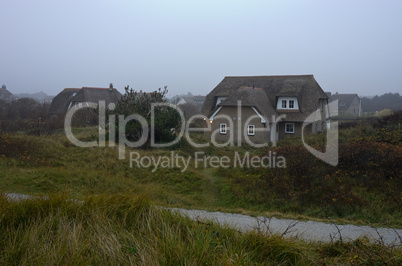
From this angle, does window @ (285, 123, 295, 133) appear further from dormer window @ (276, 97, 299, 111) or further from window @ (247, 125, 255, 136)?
window @ (247, 125, 255, 136)

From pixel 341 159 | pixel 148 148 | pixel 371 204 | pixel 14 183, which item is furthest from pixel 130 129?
pixel 371 204

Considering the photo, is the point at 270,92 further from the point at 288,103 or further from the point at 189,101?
the point at 189,101

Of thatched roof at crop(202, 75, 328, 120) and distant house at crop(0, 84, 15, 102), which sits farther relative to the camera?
distant house at crop(0, 84, 15, 102)

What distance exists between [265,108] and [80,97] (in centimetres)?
2750

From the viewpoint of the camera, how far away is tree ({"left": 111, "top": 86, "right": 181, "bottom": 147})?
66.4 ft

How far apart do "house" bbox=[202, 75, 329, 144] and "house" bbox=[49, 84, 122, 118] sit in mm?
19227

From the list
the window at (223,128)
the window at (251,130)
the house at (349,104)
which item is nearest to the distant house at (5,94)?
the window at (223,128)

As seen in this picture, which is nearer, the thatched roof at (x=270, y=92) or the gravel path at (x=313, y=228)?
the gravel path at (x=313, y=228)

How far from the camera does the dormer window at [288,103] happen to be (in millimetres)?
29359

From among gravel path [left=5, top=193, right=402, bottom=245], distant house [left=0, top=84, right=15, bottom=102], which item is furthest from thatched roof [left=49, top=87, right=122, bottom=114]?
gravel path [left=5, top=193, right=402, bottom=245]

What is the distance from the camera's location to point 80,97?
44.0 metres

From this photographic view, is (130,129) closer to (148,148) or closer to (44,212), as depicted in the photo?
(148,148)

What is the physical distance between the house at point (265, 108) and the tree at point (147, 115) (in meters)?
7.15

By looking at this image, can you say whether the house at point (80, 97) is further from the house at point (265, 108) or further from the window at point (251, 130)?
the window at point (251, 130)
